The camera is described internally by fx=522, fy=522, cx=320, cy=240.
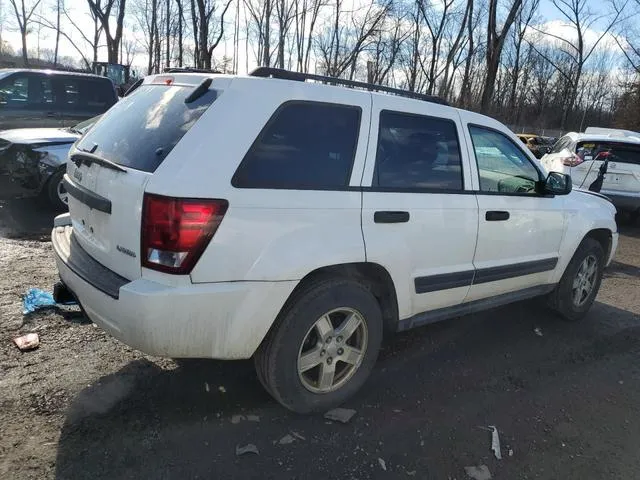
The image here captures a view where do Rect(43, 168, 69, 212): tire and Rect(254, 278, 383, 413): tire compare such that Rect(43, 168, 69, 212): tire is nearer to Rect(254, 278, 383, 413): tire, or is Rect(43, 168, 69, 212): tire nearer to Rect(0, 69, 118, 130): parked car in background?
Rect(0, 69, 118, 130): parked car in background

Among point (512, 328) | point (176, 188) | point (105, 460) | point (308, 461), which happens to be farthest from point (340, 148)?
point (512, 328)

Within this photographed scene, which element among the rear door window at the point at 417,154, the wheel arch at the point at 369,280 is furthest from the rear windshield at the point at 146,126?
the rear door window at the point at 417,154

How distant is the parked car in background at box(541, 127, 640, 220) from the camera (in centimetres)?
984

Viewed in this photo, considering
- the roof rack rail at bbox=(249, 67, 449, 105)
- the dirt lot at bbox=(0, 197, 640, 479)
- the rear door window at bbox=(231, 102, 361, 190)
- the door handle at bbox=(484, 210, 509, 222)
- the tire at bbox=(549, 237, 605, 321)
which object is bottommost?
the dirt lot at bbox=(0, 197, 640, 479)

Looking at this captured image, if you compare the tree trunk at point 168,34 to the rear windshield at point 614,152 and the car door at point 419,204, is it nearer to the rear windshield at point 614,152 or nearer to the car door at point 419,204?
the rear windshield at point 614,152

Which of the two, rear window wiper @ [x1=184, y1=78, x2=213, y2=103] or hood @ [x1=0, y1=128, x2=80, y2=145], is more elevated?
rear window wiper @ [x1=184, y1=78, x2=213, y2=103]

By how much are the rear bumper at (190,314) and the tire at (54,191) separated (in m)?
5.07

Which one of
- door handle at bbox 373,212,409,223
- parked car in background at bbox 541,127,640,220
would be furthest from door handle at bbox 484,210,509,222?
parked car in background at bbox 541,127,640,220

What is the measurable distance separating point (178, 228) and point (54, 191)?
574 centimetres

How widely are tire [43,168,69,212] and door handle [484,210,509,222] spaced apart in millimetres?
5878

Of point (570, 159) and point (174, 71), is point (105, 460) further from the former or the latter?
point (570, 159)

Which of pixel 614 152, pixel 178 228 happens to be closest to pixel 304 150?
pixel 178 228

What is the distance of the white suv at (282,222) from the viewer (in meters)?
2.50

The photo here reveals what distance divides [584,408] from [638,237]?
776 cm
